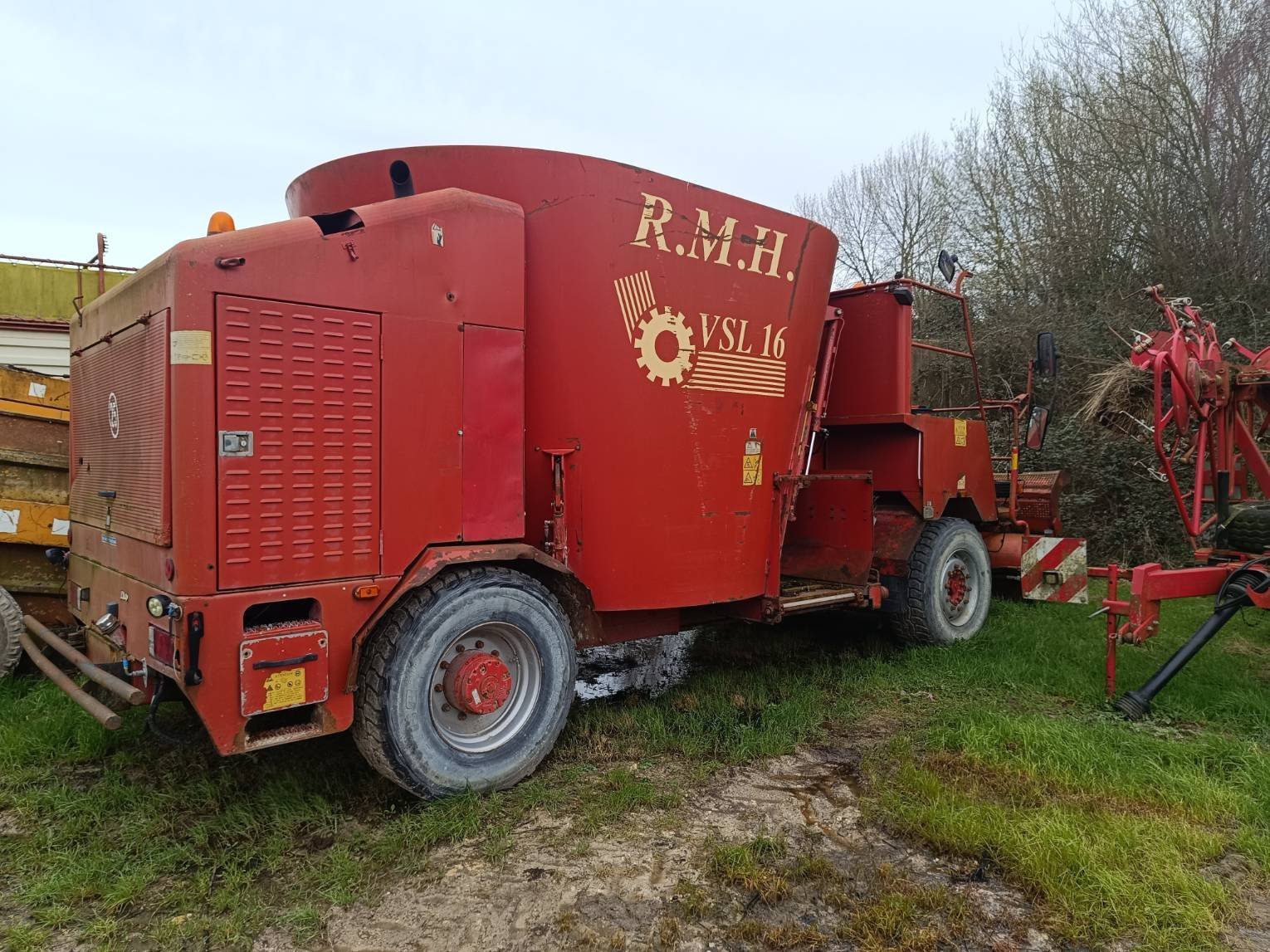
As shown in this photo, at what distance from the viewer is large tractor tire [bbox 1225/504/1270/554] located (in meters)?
4.89

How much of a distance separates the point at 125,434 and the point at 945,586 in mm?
5568

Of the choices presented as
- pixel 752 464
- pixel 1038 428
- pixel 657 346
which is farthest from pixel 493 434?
pixel 1038 428

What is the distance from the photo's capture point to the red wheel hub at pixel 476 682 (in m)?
3.52

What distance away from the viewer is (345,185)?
393 cm

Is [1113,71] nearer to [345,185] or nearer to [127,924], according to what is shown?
[345,185]

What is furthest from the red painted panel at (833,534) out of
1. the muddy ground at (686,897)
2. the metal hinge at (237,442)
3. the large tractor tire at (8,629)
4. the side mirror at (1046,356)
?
the large tractor tire at (8,629)

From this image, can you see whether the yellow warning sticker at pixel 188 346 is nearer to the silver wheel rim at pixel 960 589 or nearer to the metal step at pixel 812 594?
the metal step at pixel 812 594

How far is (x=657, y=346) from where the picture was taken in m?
4.21

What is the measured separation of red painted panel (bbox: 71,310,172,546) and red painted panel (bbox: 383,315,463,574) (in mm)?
827

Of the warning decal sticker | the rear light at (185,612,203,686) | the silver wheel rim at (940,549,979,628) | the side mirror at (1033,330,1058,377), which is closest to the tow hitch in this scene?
the rear light at (185,612,203,686)

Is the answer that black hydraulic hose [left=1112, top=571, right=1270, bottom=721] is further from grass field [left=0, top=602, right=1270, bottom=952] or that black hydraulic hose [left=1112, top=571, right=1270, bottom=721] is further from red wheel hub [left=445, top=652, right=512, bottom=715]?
red wheel hub [left=445, top=652, right=512, bottom=715]

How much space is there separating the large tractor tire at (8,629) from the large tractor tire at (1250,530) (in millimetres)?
7366

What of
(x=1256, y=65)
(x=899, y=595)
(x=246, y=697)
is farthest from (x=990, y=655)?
(x=1256, y=65)

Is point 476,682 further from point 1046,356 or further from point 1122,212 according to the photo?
point 1122,212
